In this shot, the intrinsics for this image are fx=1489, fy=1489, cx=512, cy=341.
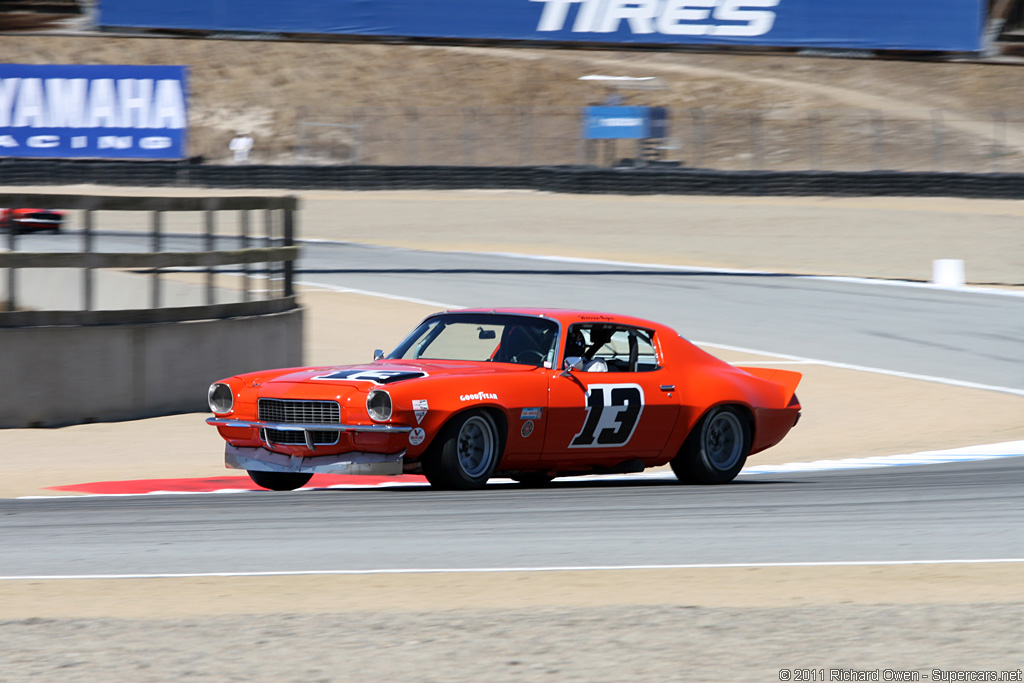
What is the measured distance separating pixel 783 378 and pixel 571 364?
2.08m

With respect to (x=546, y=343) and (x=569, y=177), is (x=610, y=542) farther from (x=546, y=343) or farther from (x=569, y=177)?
(x=569, y=177)

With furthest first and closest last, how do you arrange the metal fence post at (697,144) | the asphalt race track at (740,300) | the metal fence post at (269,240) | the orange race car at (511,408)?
the metal fence post at (697,144) < the asphalt race track at (740,300) < the metal fence post at (269,240) < the orange race car at (511,408)

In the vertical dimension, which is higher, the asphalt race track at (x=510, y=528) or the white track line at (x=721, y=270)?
the asphalt race track at (x=510, y=528)

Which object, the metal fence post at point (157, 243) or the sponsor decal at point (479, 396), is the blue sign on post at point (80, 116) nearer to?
the metal fence post at point (157, 243)

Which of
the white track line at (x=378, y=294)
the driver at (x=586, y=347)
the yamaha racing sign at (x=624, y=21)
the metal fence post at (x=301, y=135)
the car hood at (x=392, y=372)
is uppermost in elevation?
the yamaha racing sign at (x=624, y=21)

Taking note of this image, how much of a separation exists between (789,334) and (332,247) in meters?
14.4

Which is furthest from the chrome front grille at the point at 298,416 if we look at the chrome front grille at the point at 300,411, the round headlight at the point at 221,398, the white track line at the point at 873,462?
the white track line at the point at 873,462

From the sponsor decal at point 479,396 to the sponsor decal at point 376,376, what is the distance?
0.95 feet

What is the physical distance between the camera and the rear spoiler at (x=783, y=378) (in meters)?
10.6

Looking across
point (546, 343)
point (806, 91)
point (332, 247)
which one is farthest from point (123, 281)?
point (806, 91)

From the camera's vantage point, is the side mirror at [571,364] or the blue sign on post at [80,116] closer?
the side mirror at [571,364]

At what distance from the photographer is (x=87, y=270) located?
13.1 meters

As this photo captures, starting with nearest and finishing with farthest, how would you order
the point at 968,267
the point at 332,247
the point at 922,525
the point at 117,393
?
the point at 922,525, the point at 117,393, the point at 968,267, the point at 332,247

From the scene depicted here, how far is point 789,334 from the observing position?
20.3 metres
